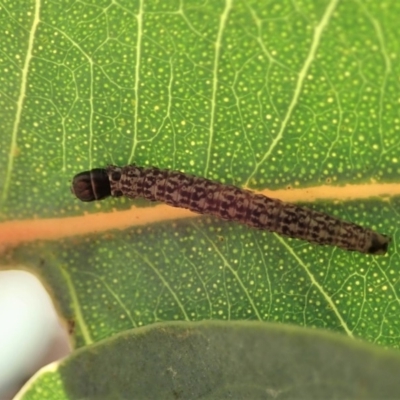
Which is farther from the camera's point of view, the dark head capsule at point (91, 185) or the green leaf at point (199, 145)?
the dark head capsule at point (91, 185)

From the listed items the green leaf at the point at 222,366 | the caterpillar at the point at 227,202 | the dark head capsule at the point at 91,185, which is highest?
the dark head capsule at the point at 91,185

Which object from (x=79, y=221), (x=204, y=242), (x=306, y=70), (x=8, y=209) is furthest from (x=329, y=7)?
(x=8, y=209)

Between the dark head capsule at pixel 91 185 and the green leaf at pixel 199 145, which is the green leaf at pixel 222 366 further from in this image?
the dark head capsule at pixel 91 185

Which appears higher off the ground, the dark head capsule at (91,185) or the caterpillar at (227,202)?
the dark head capsule at (91,185)

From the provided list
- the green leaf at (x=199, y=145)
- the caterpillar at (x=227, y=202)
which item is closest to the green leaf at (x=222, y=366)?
the green leaf at (x=199, y=145)

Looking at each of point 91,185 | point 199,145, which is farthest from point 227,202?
point 91,185

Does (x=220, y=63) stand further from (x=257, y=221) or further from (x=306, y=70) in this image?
(x=257, y=221)
